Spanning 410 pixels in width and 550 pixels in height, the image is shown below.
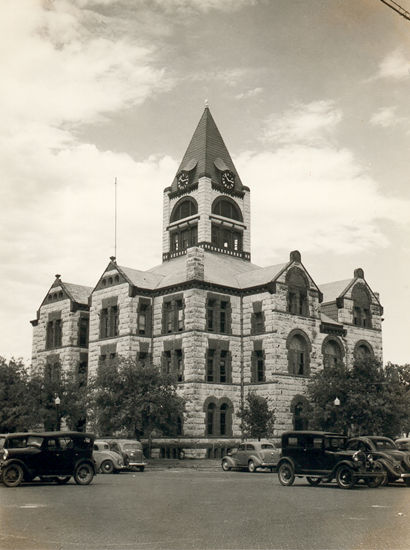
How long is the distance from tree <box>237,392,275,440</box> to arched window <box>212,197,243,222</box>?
21.1 meters

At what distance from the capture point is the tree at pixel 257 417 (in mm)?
48906

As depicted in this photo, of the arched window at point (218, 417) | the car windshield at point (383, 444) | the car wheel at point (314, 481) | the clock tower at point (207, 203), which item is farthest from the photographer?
the clock tower at point (207, 203)

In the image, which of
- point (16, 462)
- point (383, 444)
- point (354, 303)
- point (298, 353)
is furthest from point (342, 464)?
point (354, 303)

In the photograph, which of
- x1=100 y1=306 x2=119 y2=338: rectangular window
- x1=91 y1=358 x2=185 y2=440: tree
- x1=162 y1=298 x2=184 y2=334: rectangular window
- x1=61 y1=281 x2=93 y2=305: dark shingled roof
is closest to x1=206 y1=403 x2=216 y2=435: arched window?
x1=91 y1=358 x2=185 y2=440: tree

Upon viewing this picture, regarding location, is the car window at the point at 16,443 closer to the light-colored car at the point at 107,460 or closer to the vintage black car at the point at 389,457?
the light-colored car at the point at 107,460

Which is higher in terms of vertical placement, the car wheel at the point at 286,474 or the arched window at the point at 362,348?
the arched window at the point at 362,348

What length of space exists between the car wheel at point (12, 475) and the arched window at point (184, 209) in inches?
1641

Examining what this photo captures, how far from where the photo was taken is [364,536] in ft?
43.3

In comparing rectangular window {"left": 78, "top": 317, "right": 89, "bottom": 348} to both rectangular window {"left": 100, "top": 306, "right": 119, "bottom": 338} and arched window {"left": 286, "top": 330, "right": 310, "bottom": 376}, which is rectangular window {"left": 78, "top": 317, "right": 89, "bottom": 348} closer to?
rectangular window {"left": 100, "top": 306, "right": 119, "bottom": 338}

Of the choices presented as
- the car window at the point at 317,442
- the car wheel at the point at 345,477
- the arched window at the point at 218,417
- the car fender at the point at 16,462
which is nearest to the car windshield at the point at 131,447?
the car fender at the point at 16,462

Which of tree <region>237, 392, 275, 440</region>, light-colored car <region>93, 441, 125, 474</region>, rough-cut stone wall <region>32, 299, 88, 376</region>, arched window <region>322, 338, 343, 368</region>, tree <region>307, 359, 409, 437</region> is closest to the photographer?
light-colored car <region>93, 441, 125, 474</region>

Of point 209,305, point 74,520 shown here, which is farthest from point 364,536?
point 209,305

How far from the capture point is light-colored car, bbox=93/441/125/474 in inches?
1357

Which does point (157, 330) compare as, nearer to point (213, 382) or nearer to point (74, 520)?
point (213, 382)
